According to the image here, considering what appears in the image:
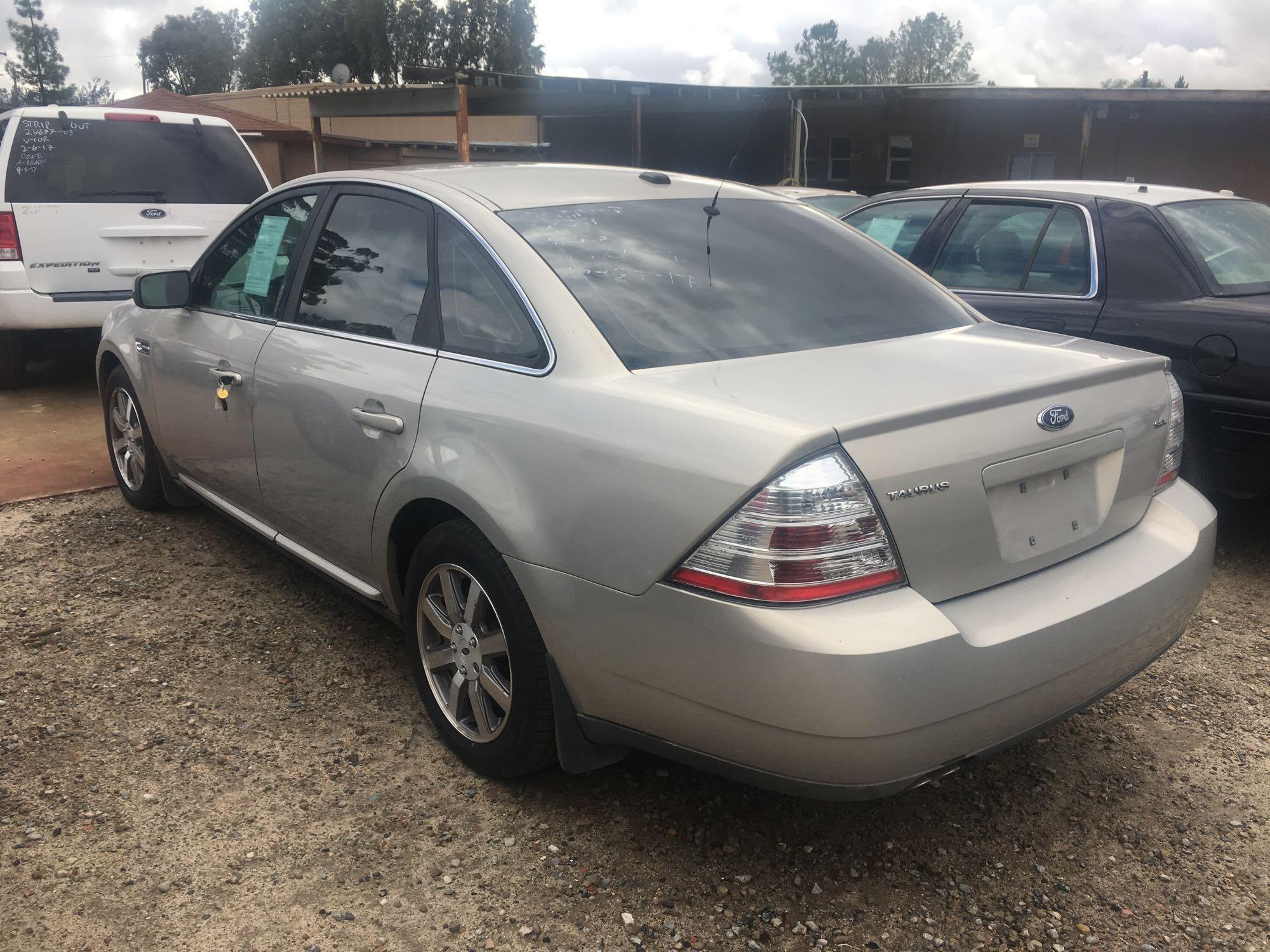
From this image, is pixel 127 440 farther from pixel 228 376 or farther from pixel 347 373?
pixel 347 373

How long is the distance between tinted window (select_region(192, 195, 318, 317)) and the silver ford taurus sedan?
71 mm

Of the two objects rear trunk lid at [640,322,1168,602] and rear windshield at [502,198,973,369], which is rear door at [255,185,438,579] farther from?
rear trunk lid at [640,322,1168,602]

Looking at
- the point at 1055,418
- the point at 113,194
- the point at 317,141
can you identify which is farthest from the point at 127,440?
the point at 317,141

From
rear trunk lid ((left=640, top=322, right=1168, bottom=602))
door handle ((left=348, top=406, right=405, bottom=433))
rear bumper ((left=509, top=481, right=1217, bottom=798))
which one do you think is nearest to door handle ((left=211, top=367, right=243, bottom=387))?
door handle ((left=348, top=406, right=405, bottom=433))

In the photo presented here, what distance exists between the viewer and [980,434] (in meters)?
2.26

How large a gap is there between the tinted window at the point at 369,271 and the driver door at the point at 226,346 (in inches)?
7.5

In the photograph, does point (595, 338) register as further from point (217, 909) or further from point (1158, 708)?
point (1158, 708)

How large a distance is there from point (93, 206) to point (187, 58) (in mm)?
70624

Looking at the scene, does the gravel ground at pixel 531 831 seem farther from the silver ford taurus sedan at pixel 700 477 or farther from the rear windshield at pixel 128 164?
the rear windshield at pixel 128 164

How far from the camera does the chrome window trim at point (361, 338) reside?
2945 millimetres

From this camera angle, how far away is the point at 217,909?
7.89ft

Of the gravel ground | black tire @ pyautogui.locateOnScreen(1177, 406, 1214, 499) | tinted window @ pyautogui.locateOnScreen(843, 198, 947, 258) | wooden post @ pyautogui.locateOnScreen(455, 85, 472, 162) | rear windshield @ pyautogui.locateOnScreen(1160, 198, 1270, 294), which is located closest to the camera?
the gravel ground

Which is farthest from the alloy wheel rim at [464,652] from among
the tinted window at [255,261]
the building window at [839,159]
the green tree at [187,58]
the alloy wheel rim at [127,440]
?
the green tree at [187,58]

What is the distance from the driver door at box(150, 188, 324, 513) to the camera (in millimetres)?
3680
